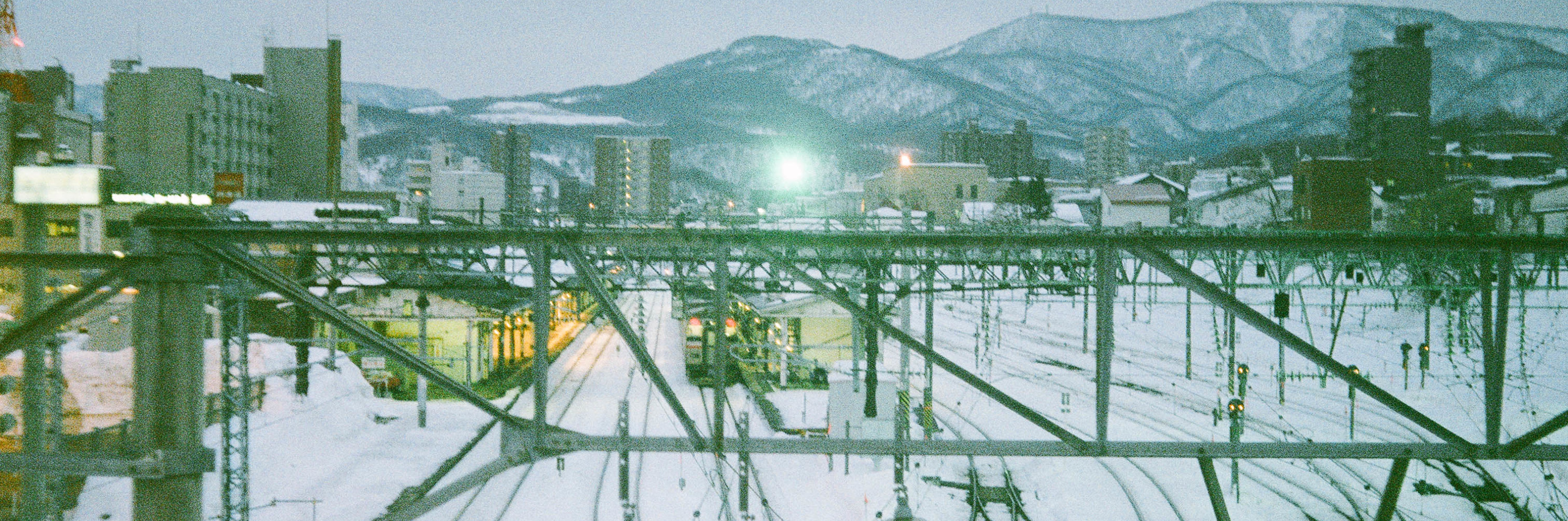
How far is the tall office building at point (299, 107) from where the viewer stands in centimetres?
5606

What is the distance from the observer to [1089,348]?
35.1m

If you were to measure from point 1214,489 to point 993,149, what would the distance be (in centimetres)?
14678

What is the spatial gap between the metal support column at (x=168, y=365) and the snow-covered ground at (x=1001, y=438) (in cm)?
378

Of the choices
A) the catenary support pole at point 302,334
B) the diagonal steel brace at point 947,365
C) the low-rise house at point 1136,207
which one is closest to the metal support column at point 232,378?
the diagonal steel brace at point 947,365

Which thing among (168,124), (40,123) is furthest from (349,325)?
(168,124)

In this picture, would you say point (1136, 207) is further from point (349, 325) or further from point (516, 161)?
point (349, 325)

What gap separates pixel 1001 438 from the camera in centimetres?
1897

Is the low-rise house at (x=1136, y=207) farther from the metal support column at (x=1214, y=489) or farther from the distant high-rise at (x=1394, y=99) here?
the metal support column at (x=1214, y=489)

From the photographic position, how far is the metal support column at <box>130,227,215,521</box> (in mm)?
4738

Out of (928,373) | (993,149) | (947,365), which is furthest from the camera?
(993,149)

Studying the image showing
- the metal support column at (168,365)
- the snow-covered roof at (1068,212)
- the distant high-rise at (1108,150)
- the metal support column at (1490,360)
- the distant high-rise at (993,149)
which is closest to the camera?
the metal support column at (168,365)

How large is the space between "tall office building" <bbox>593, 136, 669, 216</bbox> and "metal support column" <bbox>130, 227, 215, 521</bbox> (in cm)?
13126

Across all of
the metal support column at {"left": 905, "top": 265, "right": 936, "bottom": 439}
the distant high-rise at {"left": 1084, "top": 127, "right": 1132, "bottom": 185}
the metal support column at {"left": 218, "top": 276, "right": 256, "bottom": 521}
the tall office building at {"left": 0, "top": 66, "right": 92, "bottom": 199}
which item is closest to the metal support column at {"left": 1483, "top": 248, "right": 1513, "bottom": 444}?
the metal support column at {"left": 218, "top": 276, "right": 256, "bottom": 521}

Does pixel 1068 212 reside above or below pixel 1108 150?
below
